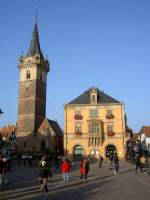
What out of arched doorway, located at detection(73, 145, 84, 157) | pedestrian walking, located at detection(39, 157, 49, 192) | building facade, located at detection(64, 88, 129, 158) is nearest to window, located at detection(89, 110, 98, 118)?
building facade, located at detection(64, 88, 129, 158)

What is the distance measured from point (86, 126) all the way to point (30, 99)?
77.1 ft

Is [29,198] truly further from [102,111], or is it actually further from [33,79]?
[33,79]

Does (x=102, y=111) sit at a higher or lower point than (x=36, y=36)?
Result: lower

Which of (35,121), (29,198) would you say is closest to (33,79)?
(35,121)

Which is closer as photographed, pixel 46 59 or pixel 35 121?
pixel 35 121

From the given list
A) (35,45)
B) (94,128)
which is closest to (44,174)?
(94,128)

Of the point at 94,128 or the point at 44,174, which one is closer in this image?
the point at 44,174

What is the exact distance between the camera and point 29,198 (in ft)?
45.0

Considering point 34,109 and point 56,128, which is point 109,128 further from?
point 56,128

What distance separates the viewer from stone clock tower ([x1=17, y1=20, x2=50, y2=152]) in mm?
81000

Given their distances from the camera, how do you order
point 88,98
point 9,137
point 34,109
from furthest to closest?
point 9,137 → point 34,109 → point 88,98

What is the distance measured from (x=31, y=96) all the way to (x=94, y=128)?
83.8ft

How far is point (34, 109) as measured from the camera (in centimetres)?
8262

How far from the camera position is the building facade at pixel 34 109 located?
262 ft
